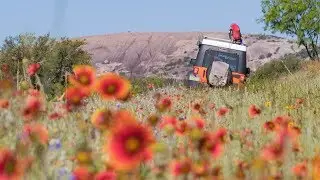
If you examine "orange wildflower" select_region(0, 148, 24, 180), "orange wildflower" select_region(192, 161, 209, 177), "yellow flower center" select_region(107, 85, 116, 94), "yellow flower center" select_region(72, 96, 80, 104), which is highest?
"yellow flower center" select_region(107, 85, 116, 94)

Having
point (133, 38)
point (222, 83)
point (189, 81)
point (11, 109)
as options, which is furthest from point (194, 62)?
point (133, 38)

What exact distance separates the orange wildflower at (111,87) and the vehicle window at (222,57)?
18364 mm

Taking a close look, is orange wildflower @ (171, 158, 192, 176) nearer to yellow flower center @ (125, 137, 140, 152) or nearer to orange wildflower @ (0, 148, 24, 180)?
yellow flower center @ (125, 137, 140, 152)

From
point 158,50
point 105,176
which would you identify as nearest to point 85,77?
point 105,176

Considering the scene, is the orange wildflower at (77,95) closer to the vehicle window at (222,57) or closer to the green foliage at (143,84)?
the green foliage at (143,84)

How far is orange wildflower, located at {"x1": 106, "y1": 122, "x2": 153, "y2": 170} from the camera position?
5.80 ft

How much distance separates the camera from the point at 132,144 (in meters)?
1.81

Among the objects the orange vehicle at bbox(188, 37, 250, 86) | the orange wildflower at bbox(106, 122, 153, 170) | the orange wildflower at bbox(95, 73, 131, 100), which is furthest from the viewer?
the orange vehicle at bbox(188, 37, 250, 86)

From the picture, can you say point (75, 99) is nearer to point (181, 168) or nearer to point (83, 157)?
point (83, 157)

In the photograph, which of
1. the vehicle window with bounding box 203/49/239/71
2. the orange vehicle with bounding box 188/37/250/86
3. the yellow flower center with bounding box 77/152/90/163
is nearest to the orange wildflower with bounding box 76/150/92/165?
the yellow flower center with bounding box 77/152/90/163

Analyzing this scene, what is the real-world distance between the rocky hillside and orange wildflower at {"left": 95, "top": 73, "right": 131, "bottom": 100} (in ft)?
232

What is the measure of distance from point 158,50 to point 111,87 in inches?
3654

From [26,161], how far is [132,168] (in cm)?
40

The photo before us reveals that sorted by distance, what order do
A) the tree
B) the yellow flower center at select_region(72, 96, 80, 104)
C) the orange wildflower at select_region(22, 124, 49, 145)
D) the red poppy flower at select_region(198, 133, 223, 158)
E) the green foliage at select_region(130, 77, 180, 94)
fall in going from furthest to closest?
the tree → the green foliage at select_region(130, 77, 180, 94) → the yellow flower center at select_region(72, 96, 80, 104) → the orange wildflower at select_region(22, 124, 49, 145) → the red poppy flower at select_region(198, 133, 223, 158)
